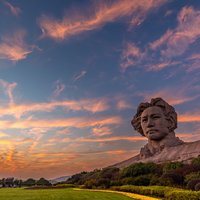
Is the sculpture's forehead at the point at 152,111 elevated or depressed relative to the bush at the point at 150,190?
elevated

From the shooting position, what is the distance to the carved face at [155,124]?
204 ft

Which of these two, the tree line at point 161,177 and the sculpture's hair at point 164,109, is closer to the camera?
the tree line at point 161,177

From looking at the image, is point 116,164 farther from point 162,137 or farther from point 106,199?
point 106,199

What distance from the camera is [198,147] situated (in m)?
48.4

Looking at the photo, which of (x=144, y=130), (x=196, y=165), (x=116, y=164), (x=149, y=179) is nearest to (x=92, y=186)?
(x=149, y=179)

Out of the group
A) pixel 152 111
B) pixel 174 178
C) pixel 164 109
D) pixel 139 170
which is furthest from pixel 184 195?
pixel 164 109

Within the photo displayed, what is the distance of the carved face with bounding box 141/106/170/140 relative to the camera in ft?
204

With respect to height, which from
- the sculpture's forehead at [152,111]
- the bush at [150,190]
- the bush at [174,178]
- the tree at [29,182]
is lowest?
the bush at [150,190]

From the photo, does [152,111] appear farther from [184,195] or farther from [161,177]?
[184,195]

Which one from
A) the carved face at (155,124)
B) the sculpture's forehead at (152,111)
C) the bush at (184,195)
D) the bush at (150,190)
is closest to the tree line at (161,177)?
the bush at (150,190)

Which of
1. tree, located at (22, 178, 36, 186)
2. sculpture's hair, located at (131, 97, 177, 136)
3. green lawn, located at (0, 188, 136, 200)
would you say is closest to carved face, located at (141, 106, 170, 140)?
sculpture's hair, located at (131, 97, 177, 136)

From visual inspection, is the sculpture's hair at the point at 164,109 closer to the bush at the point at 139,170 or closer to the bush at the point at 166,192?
the bush at the point at 139,170

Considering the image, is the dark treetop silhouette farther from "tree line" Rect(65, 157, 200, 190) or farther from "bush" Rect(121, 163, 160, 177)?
"bush" Rect(121, 163, 160, 177)

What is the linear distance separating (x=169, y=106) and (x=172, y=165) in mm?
30364
